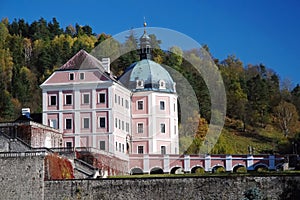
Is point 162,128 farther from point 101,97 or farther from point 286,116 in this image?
point 286,116

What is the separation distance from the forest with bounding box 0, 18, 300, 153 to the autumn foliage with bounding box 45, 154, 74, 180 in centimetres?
2798

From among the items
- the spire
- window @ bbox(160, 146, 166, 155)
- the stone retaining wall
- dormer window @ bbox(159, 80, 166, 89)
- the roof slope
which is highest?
the spire

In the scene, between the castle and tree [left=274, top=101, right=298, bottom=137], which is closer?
the castle

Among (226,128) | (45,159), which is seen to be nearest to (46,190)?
(45,159)

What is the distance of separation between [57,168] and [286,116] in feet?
213

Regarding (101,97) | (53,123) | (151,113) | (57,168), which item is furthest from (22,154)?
(151,113)

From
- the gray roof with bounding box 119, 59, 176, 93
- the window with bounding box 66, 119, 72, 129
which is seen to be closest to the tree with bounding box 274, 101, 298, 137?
the gray roof with bounding box 119, 59, 176, 93

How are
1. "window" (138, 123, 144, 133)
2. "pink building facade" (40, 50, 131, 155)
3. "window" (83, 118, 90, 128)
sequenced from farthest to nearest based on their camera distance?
"window" (138, 123, 144, 133), "window" (83, 118, 90, 128), "pink building facade" (40, 50, 131, 155)

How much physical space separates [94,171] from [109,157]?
679 cm

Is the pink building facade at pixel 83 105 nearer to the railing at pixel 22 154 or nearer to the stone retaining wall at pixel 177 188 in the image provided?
the railing at pixel 22 154

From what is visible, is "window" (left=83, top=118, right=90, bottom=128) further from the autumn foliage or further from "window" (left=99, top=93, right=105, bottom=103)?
the autumn foliage

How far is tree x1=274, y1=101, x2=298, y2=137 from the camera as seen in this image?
108088 millimetres

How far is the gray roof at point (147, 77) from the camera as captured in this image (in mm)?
68488

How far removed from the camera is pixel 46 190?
4775 centimetres
